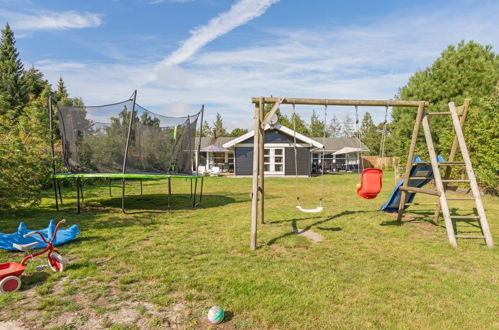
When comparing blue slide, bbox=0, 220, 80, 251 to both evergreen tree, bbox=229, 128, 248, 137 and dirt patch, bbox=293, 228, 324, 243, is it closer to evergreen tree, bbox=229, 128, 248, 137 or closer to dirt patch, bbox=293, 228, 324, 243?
dirt patch, bbox=293, 228, 324, 243

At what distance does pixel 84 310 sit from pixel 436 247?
16.6 feet

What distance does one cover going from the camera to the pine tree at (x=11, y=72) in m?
31.2

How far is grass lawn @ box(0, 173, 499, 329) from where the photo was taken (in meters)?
2.76

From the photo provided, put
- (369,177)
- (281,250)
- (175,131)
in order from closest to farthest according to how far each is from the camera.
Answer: (281,250)
(369,177)
(175,131)

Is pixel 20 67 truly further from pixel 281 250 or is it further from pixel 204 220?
pixel 281 250

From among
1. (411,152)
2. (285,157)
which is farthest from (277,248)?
(285,157)

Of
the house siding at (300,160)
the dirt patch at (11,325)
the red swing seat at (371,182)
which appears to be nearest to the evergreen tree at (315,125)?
the house siding at (300,160)

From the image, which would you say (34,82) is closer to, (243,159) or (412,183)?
(243,159)

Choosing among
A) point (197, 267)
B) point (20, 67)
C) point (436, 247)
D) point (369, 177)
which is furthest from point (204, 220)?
point (20, 67)

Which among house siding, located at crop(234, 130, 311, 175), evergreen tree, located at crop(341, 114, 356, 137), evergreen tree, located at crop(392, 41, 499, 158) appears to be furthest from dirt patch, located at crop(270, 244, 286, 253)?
evergreen tree, located at crop(341, 114, 356, 137)

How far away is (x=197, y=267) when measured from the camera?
3953mm

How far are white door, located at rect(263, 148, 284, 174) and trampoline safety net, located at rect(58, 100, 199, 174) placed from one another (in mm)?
13373

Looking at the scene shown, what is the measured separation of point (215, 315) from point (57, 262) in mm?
2361

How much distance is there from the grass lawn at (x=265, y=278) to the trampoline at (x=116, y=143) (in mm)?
1731
